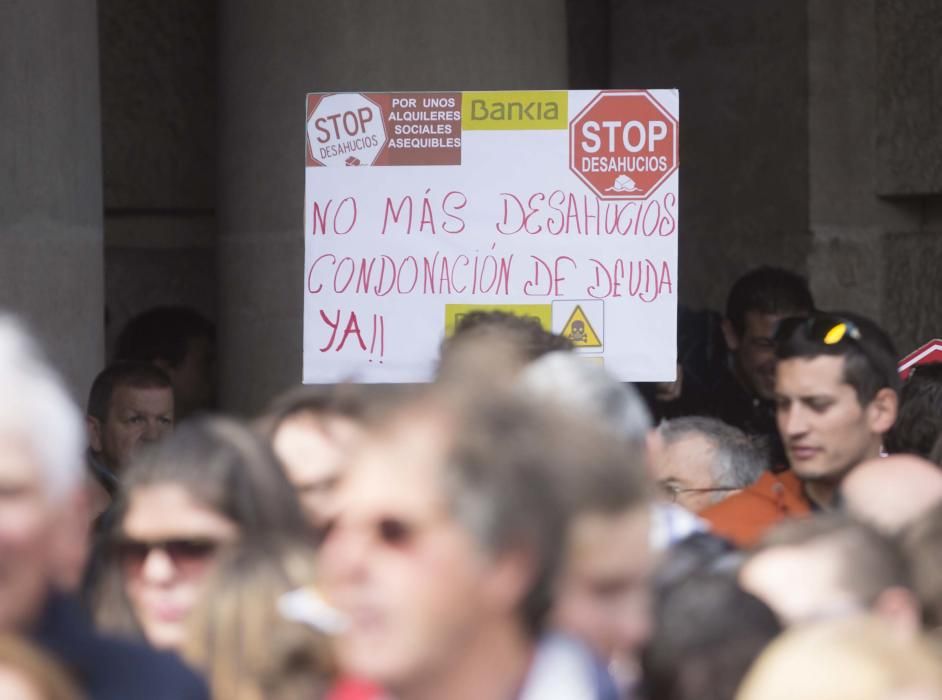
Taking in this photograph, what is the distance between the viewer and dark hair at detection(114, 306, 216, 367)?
773 centimetres

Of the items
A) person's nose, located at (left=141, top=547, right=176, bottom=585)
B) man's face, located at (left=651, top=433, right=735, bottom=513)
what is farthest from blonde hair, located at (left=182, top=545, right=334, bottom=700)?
man's face, located at (left=651, top=433, right=735, bottom=513)

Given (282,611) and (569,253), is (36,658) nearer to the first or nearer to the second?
(282,611)

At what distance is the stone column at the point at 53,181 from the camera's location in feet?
22.1

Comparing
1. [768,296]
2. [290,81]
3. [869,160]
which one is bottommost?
[768,296]

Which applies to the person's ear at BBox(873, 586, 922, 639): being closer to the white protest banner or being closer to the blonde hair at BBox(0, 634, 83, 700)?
the blonde hair at BBox(0, 634, 83, 700)

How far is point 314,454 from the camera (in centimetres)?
352

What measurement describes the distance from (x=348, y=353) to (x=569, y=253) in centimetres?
77

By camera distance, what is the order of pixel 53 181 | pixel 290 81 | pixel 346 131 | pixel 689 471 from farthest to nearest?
pixel 290 81
pixel 53 181
pixel 346 131
pixel 689 471

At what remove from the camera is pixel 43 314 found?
6.80 m

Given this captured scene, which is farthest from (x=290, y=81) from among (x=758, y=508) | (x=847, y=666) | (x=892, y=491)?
(x=847, y=666)

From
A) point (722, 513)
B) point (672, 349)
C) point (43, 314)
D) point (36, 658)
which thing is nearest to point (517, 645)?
point (36, 658)

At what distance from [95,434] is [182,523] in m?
3.17

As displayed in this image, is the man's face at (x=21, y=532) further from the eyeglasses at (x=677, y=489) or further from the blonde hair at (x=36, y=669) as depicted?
the eyeglasses at (x=677, y=489)

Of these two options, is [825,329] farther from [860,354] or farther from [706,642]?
[706,642]
